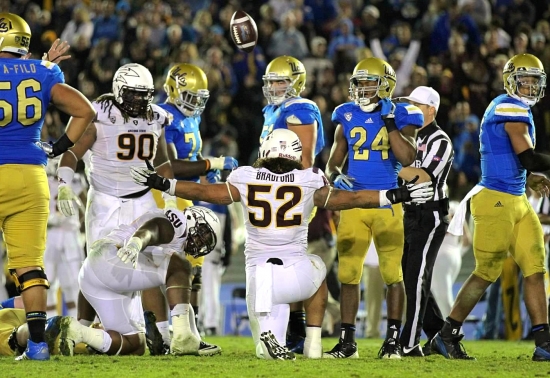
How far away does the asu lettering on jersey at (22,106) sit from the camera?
7344 mm

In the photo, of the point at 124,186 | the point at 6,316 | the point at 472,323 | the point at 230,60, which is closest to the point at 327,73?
the point at 230,60

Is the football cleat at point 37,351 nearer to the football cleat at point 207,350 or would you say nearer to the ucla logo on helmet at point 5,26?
the football cleat at point 207,350

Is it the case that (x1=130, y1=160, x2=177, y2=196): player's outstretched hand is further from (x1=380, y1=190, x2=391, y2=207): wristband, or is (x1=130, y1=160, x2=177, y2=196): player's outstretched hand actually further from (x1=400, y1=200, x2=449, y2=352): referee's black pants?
(x1=400, y1=200, x2=449, y2=352): referee's black pants

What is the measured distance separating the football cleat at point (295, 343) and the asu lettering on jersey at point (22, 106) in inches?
98.3

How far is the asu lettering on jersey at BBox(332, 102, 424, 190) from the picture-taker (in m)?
8.16

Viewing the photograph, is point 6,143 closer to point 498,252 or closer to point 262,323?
point 262,323

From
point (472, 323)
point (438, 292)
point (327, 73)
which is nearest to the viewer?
point (438, 292)

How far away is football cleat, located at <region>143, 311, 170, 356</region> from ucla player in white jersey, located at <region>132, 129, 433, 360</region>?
90cm

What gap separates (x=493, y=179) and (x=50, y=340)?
3.29m

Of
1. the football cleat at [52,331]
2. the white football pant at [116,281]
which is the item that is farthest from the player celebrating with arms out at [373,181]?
the football cleat at [52,331]

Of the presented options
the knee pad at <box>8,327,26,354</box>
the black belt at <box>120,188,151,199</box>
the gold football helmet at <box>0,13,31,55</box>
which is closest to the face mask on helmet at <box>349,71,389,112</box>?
the black belt at <box>120,188,151,199</box>

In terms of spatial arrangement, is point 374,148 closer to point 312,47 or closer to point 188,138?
point 188,138

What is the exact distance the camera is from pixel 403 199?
727cm

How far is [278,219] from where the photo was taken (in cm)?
750
